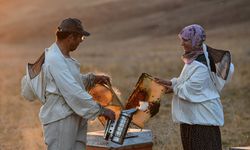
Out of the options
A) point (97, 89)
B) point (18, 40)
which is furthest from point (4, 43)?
point (97, 89)

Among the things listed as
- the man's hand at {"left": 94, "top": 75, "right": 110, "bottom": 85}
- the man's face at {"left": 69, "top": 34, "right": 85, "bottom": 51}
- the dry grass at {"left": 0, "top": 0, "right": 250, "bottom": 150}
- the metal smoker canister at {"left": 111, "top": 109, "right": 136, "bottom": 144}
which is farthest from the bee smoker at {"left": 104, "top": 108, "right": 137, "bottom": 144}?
the dry grass at {"left": 0, "top": 0, "right": 250, "bottom": 150}

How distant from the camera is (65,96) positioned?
6.29 metres

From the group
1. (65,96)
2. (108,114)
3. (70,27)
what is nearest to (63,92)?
(65,96)

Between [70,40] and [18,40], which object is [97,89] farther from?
[18,40]

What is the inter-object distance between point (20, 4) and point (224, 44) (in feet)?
87.3

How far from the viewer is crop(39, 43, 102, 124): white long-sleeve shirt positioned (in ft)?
20.5

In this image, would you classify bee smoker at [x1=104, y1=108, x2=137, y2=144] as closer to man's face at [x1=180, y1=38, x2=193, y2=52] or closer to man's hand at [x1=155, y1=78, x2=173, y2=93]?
man's hand at [x1=155, y1=78, x2=173, y2=93]

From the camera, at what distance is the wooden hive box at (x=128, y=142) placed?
23.2 ft

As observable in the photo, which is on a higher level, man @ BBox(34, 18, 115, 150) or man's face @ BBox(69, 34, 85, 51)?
man's face @ BBox(69, 34, 85, 51)

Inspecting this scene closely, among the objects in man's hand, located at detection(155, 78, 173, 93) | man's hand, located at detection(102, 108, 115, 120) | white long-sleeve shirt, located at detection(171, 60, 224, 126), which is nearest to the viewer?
man's hand, located at detection(102, 108, 115, 120)

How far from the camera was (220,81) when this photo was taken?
6918 millimetres

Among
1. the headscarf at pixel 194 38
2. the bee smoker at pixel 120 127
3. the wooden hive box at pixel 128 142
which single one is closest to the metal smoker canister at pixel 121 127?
the bee smoker at pixel 120 127

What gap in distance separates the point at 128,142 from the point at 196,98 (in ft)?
2.94

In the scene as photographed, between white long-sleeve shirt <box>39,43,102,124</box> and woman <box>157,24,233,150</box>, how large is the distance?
3.32ft
